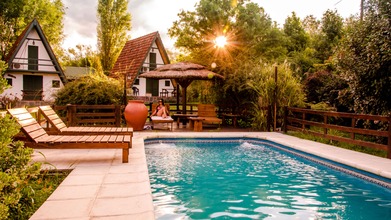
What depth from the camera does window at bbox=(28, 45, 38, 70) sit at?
76.5ft

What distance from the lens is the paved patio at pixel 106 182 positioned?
307 cm

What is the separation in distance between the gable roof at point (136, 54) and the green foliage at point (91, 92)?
12.3 m

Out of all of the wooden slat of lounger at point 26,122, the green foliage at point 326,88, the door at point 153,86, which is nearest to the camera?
the wooden slat of lounger at point 26,122

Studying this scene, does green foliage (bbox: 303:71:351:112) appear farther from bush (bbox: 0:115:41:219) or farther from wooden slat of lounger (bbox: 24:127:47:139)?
bush (bbox: 0:115:41:219)

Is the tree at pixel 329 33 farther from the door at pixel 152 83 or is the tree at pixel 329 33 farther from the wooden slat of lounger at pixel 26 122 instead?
the wooden slat of lounger at pixel 26 122

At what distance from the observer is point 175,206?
409cm

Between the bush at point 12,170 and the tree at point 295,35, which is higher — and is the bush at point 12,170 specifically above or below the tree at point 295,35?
below

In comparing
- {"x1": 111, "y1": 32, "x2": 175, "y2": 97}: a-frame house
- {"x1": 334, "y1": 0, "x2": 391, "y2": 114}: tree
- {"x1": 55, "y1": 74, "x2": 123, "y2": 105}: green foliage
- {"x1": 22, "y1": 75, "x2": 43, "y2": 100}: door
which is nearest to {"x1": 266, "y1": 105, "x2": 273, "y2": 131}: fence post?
{"x1": 334, "y1": 0, "x2": 391, "y2": 114}: tree

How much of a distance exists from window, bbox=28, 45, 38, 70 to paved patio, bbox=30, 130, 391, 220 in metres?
19.7

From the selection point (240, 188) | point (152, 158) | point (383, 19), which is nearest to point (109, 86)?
point (152, 158)

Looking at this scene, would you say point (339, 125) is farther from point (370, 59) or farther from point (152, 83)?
→ point (152, 83)

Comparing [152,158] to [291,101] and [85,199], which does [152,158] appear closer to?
[85,199]

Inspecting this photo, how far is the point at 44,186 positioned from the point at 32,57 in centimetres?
2250

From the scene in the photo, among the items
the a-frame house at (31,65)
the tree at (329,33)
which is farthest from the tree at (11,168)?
the tree at (329,33)
